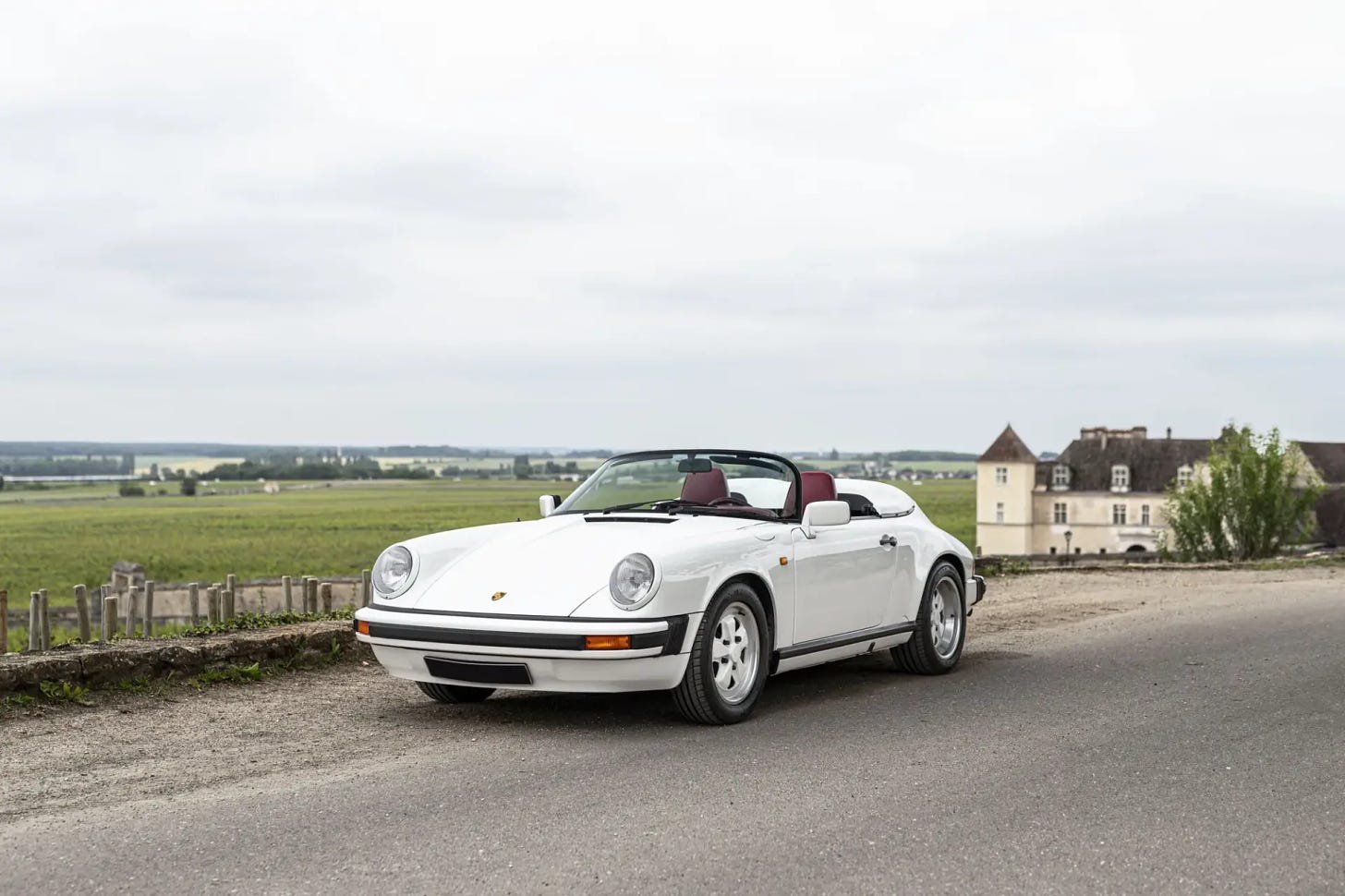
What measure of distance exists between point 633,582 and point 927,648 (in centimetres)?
327

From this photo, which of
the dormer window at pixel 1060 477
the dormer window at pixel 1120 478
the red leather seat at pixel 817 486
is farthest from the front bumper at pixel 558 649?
the dormer window at pixel 1060 477

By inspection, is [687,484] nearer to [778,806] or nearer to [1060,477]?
[778,806]

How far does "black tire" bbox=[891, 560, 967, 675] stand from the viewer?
9.91 m

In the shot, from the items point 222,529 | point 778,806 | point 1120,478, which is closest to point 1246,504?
point 1120,478

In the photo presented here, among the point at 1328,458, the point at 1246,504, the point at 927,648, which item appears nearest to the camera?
the point at 927,648

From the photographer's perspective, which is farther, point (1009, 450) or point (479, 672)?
point (1009, 450)

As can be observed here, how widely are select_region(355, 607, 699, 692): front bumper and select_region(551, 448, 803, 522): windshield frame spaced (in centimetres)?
131

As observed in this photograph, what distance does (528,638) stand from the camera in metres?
7.32

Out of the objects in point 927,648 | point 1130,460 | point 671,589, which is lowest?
point 927,648

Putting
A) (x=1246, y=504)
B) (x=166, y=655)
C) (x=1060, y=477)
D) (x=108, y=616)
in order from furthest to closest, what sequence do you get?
(x=1060, y=477) → (x=1246, y=504) → (x=108, y=616) → (x=166, y=655)

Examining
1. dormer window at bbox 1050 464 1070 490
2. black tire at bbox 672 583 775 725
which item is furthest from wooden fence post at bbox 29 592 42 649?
dormer window at bbox 1050 464 1070 490

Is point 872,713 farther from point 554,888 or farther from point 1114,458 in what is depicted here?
point 1114,458

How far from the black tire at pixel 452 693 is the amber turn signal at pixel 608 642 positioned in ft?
5.16

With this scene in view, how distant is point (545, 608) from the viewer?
7469 mm
